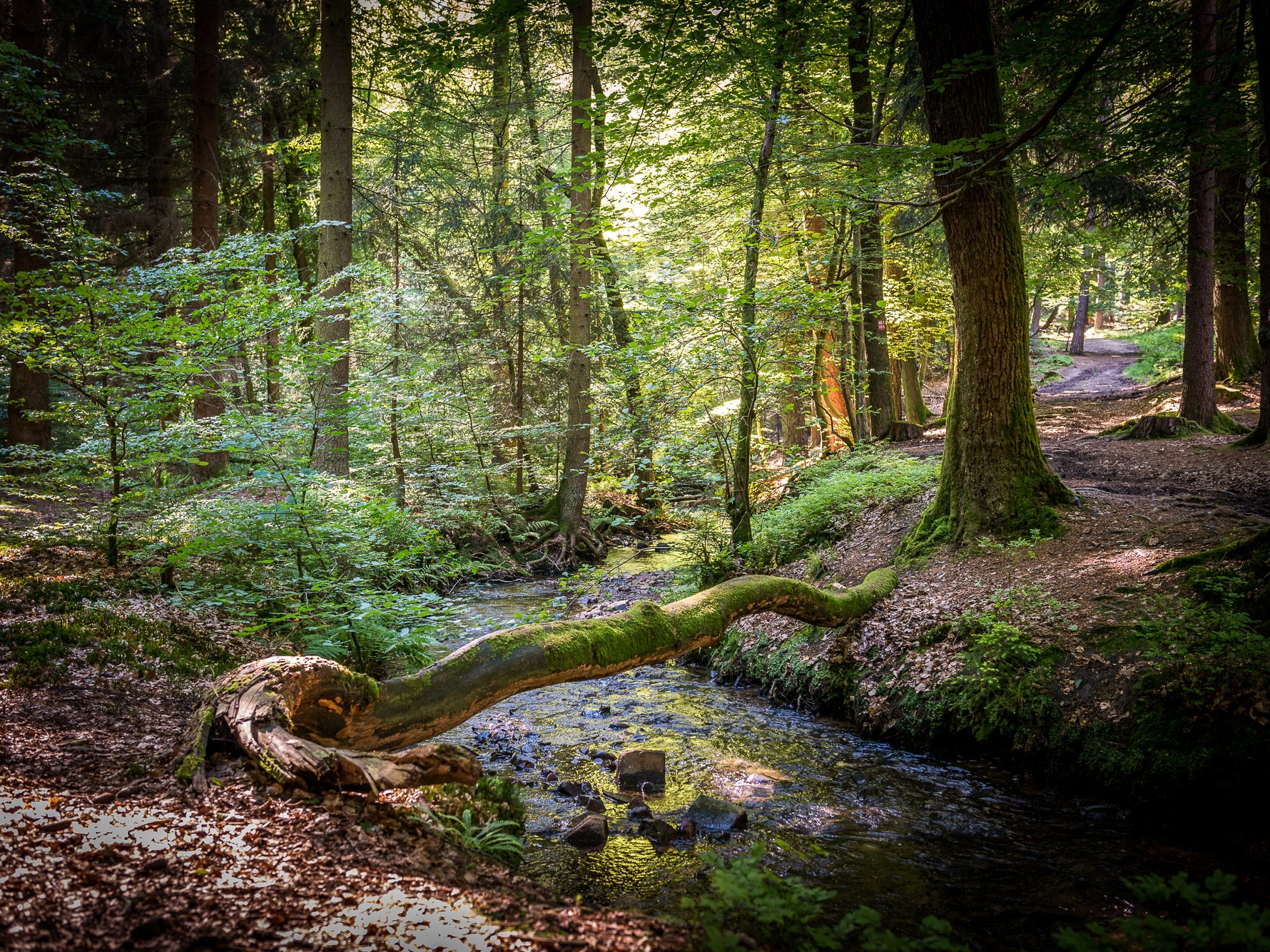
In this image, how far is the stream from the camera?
365cm

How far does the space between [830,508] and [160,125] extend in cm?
1595

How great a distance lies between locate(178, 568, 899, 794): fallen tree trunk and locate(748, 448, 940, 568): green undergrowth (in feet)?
15.5

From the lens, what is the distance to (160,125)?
13.5m

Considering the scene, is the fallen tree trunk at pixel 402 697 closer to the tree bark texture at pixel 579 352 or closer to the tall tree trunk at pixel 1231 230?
the tall tree trunk at pixel 1231 230

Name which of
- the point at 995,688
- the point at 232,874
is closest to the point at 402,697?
the point at 232,874

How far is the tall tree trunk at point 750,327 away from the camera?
8.47 metres

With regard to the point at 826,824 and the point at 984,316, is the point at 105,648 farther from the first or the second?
the point at 984,316

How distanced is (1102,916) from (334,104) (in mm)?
11347

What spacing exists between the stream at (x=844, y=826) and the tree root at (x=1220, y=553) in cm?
241

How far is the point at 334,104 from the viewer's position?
8.70 m

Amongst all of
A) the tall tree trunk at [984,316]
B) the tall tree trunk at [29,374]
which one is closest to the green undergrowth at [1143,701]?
the tall tree trunk at [984,316]

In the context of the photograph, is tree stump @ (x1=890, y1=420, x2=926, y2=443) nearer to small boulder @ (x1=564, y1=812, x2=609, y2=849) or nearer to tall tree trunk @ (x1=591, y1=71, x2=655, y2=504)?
tall tree trunk @ (x1=591, y1=71, x2=655, y2=504)

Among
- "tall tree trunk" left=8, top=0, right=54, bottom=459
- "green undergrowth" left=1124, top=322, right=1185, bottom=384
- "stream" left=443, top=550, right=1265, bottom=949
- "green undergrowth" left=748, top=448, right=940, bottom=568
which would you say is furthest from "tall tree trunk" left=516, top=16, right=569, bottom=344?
"green undergrowth" left=1124, top=322, right=1185, bottom=384

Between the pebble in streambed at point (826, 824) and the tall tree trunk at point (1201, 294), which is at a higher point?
the tall tree trunk at point (1201, 294)
